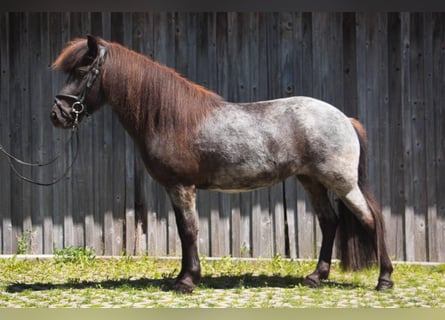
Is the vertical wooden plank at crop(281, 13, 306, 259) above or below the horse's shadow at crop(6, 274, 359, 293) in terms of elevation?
above

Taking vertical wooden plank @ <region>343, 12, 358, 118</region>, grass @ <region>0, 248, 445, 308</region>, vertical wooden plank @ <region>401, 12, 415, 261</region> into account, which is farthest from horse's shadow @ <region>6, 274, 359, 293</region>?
vertical wooden plank @ <region>343, 12, 358, 118</region>

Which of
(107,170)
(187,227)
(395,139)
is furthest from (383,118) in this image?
(107,170)

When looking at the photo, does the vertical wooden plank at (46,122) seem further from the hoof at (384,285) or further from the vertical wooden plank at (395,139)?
the vertical wooden plank at (395,139)

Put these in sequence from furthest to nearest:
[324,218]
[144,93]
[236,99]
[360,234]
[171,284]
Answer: [236,99] < [324,218] < [171,284] < [360,234] < [144,93]

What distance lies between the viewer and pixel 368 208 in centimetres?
584

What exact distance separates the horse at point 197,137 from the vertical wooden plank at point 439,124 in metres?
1.69

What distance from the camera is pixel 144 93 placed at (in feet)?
19.0

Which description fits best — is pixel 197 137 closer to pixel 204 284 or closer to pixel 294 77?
pixel 204 284

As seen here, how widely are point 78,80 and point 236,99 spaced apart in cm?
208

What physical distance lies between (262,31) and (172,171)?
2.42 metres

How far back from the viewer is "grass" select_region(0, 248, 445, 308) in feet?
17.4

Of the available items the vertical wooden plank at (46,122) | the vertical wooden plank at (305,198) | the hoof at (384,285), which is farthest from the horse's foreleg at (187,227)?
the vertical wooden plank at (46,122)

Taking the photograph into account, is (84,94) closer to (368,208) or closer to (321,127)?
(321,127)

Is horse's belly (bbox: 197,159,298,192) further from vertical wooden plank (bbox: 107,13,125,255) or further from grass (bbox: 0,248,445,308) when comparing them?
vertical wooden plank (bbox: 107,13,125,255)
